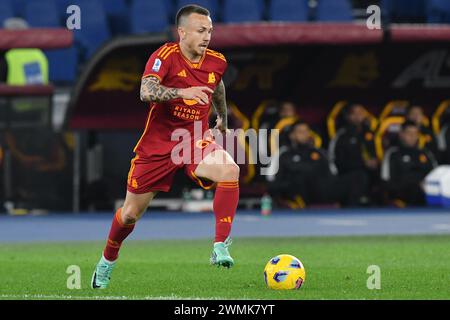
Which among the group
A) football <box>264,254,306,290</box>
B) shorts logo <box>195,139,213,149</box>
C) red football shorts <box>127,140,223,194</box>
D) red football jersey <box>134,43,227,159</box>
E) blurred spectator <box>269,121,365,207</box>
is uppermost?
red football jersey <box>134,43,227,159</box>

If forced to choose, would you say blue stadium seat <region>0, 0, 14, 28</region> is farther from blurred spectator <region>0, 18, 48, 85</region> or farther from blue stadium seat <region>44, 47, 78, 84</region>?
blurred spectator <region>0, 18, 48, 85</region>

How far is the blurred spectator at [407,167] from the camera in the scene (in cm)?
2161

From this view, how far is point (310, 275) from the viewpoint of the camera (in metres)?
10.6

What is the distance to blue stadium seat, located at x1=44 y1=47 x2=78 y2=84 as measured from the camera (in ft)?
74.5

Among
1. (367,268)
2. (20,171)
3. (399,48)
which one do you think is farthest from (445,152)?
(367,268)

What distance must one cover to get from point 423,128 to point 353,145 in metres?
1.73

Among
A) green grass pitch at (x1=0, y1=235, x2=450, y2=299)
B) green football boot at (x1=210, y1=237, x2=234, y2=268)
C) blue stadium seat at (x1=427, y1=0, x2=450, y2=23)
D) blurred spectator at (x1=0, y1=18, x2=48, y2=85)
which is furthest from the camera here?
blue stadium seat at (x1=427, y1=0, x2=450, y2=23)

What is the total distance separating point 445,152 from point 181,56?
13765mm

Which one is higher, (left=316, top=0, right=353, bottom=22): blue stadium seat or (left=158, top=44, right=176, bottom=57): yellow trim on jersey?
(left=316, top=0, right=353, bottom=22): blue stadium seat

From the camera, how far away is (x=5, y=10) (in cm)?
2262

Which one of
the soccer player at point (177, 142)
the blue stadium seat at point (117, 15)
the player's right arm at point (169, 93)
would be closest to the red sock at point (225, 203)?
the soccer player at point (177, 142)

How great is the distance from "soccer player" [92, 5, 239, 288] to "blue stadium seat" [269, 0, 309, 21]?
43.6 feet

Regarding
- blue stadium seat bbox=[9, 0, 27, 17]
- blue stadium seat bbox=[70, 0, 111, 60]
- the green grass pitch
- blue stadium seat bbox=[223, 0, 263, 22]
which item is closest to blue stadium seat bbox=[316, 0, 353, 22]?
blue stadium seat bbox=[223, 0, 263, 22]
